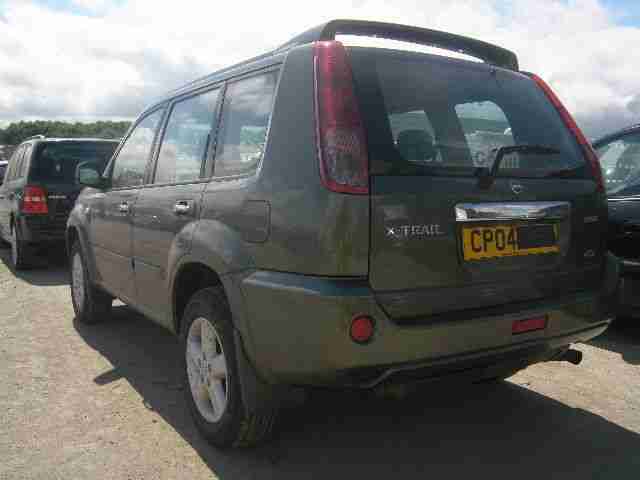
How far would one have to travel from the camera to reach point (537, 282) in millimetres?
2553

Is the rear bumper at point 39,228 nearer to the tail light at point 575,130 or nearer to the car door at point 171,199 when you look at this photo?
the car door at point 171,199

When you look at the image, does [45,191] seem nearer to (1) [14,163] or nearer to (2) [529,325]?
(1) [14,163]

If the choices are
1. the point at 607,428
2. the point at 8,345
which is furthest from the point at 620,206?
the point at 8,345

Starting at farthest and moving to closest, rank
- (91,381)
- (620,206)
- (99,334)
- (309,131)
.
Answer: (99,334) → (620,206) → (91,381) → (309,131)

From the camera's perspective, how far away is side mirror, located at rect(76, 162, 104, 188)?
4.47 meters

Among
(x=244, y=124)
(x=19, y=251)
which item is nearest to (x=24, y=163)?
(x=19, y=251)

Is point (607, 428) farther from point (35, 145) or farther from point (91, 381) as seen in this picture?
point (35, 145)

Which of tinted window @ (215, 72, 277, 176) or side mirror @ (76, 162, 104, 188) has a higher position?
tinted window @ (215, 72, 277, 176)

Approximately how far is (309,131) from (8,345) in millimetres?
3609

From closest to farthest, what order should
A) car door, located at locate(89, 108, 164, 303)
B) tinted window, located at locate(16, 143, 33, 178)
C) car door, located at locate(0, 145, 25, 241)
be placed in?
car door, located at locate(89, 108, 164, 303)
tinted window, located at locate(16, 143, 33, 178)
car door, located at locate(0, 145, 25, 241)

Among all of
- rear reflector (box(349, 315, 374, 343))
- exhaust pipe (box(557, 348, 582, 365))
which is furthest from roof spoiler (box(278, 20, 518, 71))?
exhaust pipe (box(557, 348, 582, 365))

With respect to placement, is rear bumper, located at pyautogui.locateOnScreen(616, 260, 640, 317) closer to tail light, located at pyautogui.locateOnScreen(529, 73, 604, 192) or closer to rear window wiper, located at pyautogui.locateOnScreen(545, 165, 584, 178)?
tail light, located at pyautogui.locateOnScreen(529, 73, 604, 192)

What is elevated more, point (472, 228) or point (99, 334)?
point (472, 228)

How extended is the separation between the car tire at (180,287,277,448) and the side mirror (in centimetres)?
192
